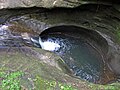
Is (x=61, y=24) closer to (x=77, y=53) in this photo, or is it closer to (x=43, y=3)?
(x=77, y=53)

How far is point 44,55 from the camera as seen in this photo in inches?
262

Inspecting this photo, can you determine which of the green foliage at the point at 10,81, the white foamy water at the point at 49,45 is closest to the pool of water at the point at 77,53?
the white foamy water at the point at 49,45

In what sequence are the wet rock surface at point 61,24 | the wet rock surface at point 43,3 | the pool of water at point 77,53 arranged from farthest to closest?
the pool of water at point 77,53, the wet rock surface at point 43,3, the wet rock surface at point 61,24

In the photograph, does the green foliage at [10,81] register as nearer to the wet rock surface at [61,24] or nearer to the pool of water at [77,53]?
the wet rock surface at [61,24]

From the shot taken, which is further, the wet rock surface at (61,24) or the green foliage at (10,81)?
the wet rock surface at (61,24)

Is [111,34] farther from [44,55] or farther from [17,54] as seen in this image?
[17,54]

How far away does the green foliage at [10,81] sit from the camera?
5.29 m

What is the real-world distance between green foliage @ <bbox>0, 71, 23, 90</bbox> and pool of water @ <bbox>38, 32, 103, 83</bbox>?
222 centimetres

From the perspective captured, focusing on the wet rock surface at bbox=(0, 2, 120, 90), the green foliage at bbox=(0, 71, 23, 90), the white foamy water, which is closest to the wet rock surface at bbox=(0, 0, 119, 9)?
the wet rock surface at bbox=(0, 2, 120, 90)

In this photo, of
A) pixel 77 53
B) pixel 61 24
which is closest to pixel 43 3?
pixel 61 24

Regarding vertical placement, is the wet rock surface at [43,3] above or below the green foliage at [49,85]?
above

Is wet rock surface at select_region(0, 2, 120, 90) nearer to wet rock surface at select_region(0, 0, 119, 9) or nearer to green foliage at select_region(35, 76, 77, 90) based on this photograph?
wet rock surface at select_region(0, 0, 119, 9)

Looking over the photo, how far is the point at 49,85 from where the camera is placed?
539 cm

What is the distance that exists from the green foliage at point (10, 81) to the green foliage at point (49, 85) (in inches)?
15.3
